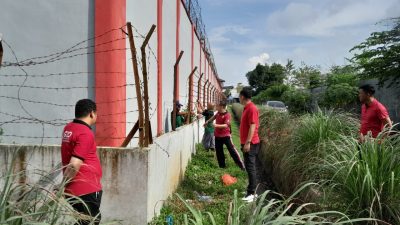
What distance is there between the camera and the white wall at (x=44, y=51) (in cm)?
627

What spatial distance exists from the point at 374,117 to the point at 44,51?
16.0 feet

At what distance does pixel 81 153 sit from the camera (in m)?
3.76

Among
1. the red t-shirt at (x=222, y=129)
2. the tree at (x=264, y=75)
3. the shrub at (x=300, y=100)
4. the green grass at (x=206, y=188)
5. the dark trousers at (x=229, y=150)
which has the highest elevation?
the tree at (x=264, y=75)

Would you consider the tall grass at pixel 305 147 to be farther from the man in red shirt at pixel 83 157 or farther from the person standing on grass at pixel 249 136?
the man in red shirt at pixel 83 157

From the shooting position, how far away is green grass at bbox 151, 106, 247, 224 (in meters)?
5.74

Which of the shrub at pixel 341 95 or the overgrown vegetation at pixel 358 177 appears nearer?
the overgrown vegetation at pixel 358 177

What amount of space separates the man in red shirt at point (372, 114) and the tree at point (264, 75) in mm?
64729

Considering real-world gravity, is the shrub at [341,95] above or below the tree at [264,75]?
below

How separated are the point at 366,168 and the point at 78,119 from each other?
2.79 metres

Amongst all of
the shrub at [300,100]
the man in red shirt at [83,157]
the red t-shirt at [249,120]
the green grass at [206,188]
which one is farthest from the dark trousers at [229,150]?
the shrub at [300,100]

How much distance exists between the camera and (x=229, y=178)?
27.3 feet

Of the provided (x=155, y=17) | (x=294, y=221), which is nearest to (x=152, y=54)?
(x=155, y=17)

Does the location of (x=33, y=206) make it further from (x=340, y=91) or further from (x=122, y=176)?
(x=340, y=91)

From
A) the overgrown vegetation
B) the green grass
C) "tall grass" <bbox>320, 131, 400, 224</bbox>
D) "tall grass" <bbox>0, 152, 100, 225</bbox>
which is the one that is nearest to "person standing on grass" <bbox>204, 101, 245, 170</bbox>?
→ the green grass
